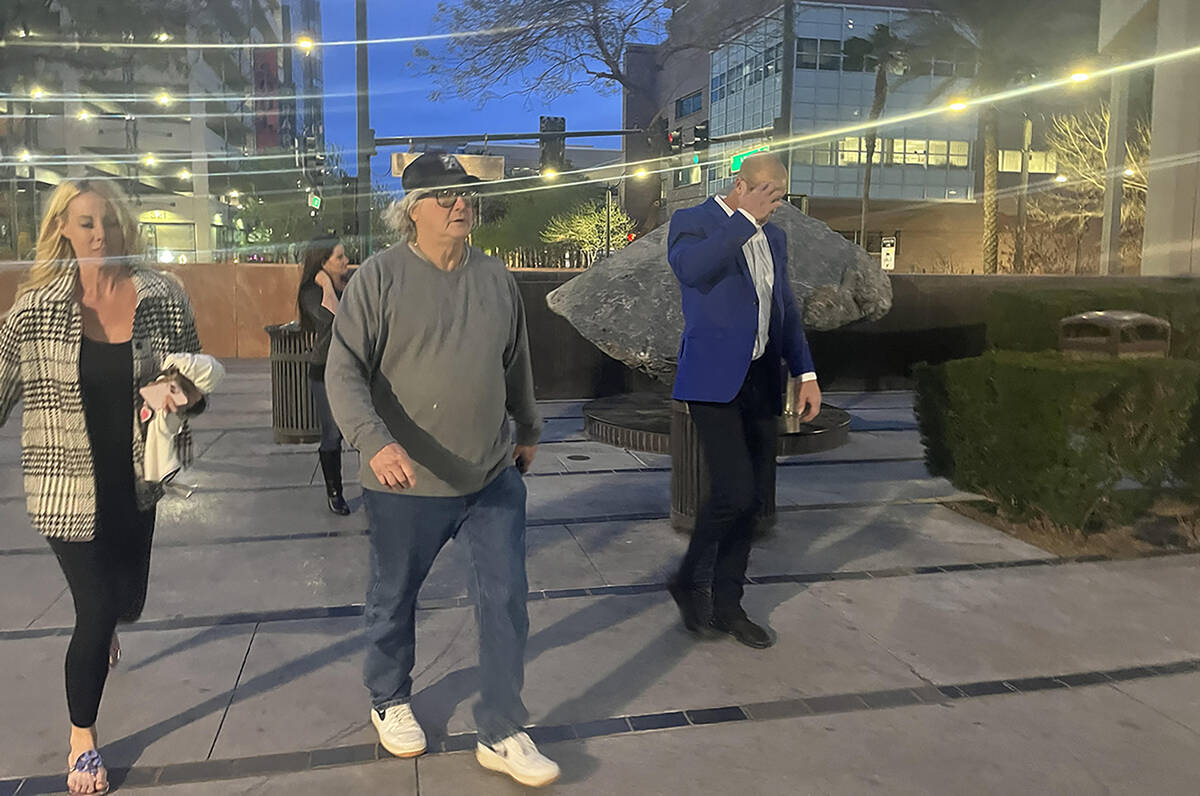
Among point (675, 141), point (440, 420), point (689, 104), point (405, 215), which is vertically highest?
point (689, 104)

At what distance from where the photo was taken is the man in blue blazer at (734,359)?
144 inches

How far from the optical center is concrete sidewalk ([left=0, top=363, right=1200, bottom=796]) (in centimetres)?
295

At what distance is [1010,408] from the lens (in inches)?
215

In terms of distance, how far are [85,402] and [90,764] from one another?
1.06m

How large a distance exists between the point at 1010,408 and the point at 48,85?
53.8 metres

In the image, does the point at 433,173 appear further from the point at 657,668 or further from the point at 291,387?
the point at 291,387

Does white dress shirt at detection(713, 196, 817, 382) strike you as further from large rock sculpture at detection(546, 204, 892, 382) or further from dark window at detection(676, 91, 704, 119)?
dark window at detection(676, 91, 704, 119)

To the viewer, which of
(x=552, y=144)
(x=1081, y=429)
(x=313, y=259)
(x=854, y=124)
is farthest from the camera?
(x=854, y=124)

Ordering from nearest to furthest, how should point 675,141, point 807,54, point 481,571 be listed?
point 481,571
point 675,141
point 807,54

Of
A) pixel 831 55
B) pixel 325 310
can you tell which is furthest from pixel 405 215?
pixel 831 55

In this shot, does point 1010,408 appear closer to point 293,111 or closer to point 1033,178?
point 1033,178

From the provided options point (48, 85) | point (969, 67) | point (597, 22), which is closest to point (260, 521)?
point (597, 22)

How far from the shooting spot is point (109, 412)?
275 cm

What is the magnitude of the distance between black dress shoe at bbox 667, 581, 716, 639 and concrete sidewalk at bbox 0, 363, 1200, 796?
3.3 inches
